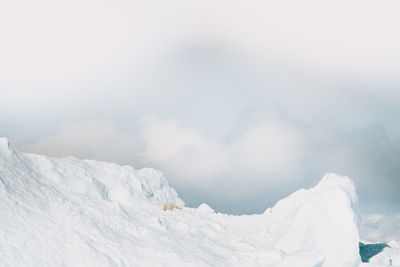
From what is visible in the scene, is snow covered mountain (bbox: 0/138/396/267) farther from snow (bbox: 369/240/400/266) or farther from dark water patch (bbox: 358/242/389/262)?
dark water patch (bbox: 358/242/389/262)

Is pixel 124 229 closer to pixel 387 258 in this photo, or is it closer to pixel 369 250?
pixel 387 258

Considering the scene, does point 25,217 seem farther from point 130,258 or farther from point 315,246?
point 315,246

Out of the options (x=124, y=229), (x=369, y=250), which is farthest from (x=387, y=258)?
(x=124, y=229)

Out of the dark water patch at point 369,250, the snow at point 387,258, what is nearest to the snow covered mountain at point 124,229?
the snow at point 387,258

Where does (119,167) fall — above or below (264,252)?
above

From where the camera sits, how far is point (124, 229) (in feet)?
94.4

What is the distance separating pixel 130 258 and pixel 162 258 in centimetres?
261

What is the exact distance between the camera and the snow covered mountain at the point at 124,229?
22.2 metres

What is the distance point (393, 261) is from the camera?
3500cm

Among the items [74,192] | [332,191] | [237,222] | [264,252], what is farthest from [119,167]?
[332,191]

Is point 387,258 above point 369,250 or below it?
below

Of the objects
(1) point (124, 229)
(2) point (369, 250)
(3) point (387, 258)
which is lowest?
(1) point (124, 229)

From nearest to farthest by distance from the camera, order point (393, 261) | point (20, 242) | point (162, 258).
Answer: point (20, 242)
point (162, 258)
point (393, 261)

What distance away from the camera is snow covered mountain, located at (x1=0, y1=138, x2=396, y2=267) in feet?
72.8
